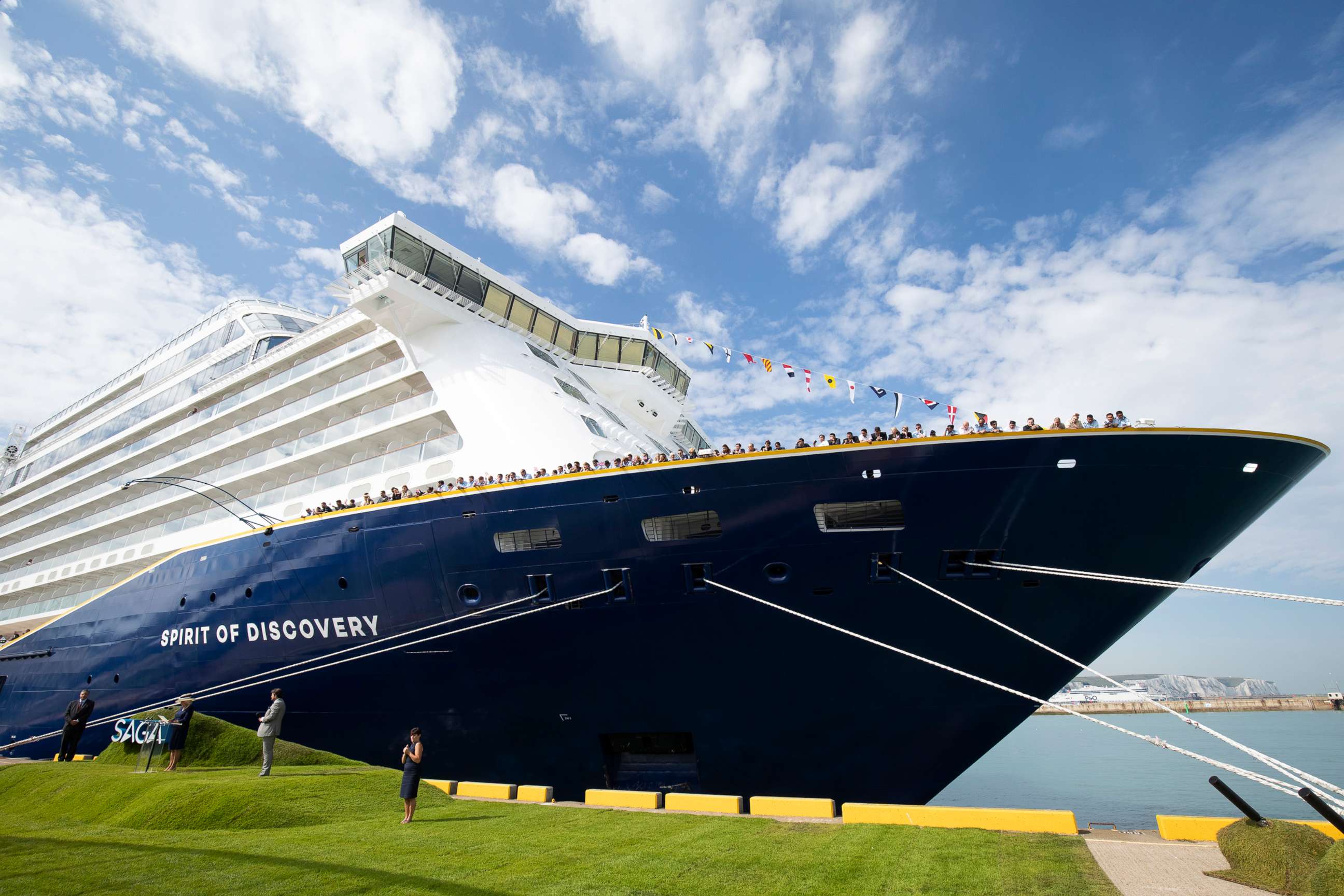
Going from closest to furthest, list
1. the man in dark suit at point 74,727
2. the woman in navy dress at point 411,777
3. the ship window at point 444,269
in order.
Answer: the woman in navy dress at point 411,777 → the man in dark suit at point 74,727 → the ship window at point 444,269

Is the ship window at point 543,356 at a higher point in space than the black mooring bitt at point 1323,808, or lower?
higher

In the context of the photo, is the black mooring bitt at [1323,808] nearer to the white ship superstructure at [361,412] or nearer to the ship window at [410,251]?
the white ship superstructure at [361,412]

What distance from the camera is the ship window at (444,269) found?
53.5ft

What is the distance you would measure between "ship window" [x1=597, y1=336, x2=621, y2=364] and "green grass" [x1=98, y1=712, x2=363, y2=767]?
12237 millimetres

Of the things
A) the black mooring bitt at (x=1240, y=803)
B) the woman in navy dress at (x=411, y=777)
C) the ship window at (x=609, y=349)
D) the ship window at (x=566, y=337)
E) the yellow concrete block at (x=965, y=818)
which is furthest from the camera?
the ship window at (x=609, y=349)

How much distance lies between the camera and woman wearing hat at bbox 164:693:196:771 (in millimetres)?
9820

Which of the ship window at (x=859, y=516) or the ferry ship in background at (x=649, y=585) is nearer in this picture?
the ferry ship in background at (x=649, y=585)

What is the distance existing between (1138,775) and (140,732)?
36.7 m

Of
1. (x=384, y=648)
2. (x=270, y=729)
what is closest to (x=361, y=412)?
(x=384, y=648)

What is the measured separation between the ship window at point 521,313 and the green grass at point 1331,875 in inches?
656

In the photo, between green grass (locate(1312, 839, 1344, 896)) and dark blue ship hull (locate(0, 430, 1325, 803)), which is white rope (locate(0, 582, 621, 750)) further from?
green grass (locate(1312, 839, 1344, 896))

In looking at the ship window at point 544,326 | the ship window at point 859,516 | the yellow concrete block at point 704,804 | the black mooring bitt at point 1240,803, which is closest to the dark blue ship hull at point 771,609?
the ship window at point 859,516

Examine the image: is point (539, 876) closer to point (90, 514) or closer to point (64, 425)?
point (90, 514)

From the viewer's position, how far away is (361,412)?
16.8 m
